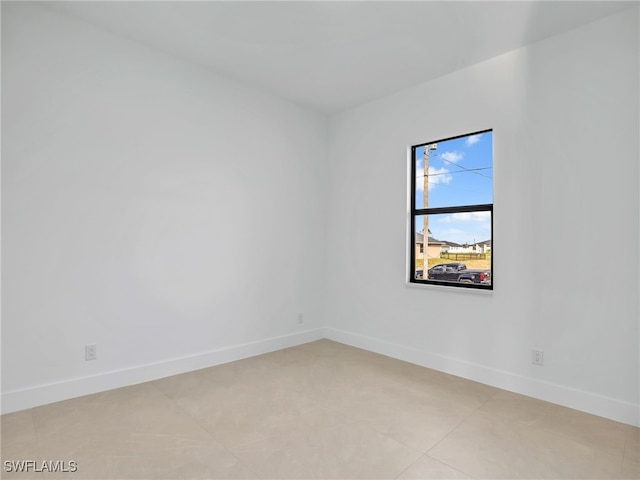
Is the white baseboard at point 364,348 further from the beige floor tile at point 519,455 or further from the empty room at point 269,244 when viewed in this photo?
the beige floor tile at point 519,455

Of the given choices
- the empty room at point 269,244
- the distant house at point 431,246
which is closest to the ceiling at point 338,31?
the empty room at point 269,244

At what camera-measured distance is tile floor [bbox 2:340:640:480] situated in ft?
6.12

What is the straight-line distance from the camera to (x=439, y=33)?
110 inches

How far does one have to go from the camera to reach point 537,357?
280 centimetres

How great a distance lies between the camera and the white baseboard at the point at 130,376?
246 centimetres

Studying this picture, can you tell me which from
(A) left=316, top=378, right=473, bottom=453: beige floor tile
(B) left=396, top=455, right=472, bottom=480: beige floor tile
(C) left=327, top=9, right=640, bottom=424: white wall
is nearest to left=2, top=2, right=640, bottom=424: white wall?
(C) left=327, top=9, right=640, bottom=424: white wall

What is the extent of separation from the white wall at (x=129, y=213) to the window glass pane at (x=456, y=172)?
4.98 feet

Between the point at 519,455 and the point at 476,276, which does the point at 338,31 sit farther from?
the point at 519,455

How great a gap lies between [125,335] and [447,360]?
2824 mm

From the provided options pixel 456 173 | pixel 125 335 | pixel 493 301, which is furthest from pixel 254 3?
pixel 493 301

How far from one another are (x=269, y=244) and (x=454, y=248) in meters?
1.93

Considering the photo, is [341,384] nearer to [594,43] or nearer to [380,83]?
[380,83]

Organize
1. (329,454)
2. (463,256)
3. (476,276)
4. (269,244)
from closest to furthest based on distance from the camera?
1. (329,454)
2. (476,276)
3. (463,256)
4. (269,244)

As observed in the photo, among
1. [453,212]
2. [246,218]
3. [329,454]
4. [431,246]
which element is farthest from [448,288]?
[246,218]
